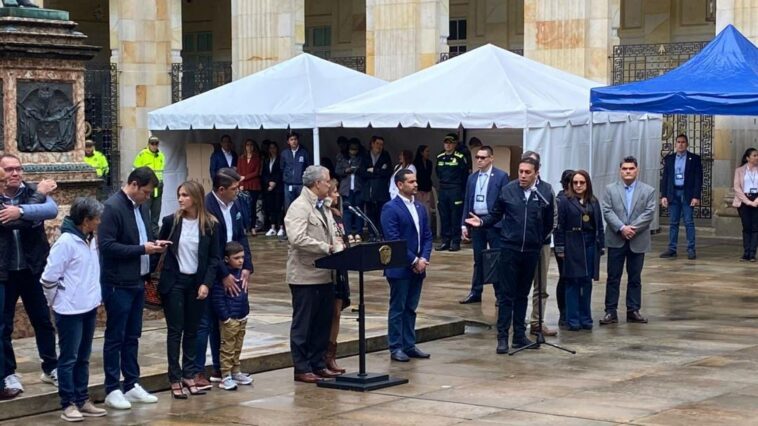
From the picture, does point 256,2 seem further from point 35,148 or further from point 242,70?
point 35,148

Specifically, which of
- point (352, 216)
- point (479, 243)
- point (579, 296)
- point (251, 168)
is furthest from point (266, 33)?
point (579, 296)

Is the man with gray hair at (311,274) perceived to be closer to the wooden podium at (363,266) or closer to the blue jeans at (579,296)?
the wooden podium at (363,266)

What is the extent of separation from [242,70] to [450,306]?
14074 mm

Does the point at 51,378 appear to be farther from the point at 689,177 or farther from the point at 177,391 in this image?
the point at 689,177

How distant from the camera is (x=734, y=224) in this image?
21.5 meters

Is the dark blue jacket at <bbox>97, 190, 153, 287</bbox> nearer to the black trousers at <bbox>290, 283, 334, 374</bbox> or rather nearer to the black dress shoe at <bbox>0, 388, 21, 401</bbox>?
the black dress shoe at <bbox>0, 388, 21, 401</bbox>

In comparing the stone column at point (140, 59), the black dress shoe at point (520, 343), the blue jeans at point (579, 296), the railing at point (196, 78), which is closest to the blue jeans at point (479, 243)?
the blue jeans at point (579, 296)

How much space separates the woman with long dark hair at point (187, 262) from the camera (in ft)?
30.9

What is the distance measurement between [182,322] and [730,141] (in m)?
14.1

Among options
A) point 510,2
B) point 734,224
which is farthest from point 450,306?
point 510,2

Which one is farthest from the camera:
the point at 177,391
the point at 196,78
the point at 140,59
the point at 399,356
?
the point at 196,78

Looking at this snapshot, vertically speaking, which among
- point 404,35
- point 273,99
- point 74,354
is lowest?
point 74,354

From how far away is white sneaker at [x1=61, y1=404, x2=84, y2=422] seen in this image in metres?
8.86

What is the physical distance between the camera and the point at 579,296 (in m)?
12.9
